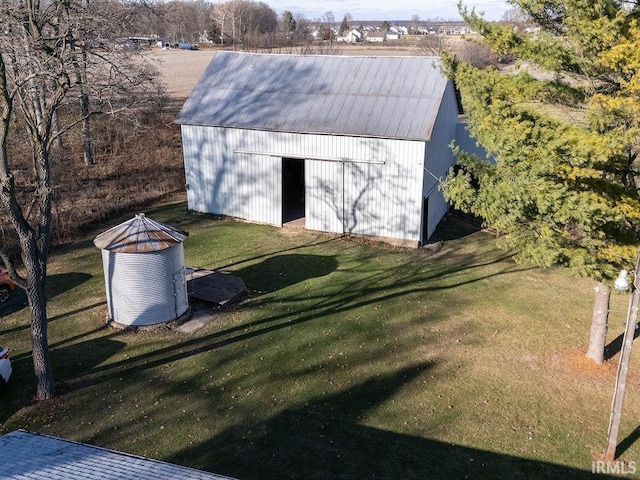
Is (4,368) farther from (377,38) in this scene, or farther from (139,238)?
(377,38)

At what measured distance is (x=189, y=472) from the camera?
23.5ft

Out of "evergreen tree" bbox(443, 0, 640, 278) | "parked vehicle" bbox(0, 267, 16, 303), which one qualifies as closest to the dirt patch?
"evergreen tree" bbox(443, 0, 640, 278)

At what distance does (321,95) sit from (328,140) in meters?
2.33

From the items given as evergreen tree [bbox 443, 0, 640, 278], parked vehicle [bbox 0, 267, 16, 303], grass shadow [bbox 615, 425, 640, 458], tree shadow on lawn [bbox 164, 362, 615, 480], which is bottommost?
tree shadow on lawn [bbox 164, 362, 615, 480]

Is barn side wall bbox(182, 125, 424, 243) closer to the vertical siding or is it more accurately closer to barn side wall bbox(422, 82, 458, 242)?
the vertical siding

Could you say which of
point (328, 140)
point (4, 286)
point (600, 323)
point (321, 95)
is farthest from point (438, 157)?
point (4, 286)

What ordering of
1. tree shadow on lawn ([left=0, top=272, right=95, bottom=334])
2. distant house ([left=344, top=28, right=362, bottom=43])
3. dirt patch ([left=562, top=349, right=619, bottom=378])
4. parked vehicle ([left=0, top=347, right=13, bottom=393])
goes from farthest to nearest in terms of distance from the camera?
distant house ([left=344, top=28, right=362, bottom=43]) → tree shadow on lawn ([left=0, top=272, right=95, bottom=334]) → dirt patch ([left=562, top=349, right=619, bottom=378]) → parked vehicle ([left=0, top=347, right=13, bottom=393])

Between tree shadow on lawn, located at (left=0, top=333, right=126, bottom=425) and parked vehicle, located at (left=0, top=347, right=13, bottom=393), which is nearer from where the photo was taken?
tree shadow on lawn, located at (left=0, top=333, right=126, bottom=425)

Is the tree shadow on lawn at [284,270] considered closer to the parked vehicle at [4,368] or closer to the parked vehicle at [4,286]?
the parked vehicle at [4,286]

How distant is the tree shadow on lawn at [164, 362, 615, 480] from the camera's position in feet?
32.0

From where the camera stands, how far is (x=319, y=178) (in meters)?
21.4

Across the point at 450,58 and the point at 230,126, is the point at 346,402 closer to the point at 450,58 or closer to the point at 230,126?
the point at 450,58

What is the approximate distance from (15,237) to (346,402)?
16.0m

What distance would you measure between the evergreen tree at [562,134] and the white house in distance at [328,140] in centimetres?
784
